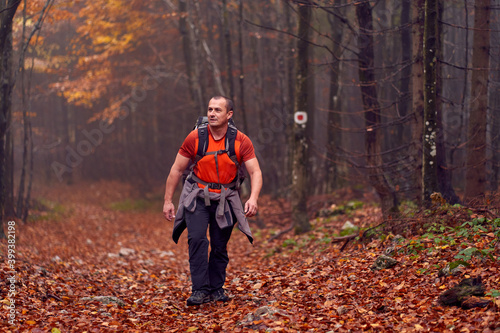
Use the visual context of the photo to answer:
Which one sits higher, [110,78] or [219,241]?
[110,78]

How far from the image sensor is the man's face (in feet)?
19.0

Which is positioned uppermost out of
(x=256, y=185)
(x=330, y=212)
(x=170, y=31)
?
(x=170, y=31)

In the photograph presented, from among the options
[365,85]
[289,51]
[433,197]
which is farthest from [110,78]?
[433,197]

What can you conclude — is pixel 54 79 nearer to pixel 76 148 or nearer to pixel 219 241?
pixel 76 148

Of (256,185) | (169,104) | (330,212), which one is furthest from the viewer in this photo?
(169,104)

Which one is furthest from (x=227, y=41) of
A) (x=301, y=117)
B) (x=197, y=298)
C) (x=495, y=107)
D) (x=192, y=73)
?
(x=197, y=298)

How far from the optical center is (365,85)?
985 centimetres

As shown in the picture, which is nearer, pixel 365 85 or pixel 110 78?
pixel 365 85

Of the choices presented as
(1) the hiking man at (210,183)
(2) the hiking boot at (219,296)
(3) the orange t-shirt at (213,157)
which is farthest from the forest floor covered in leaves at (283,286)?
(3) the orange t-shirt at (213,157)

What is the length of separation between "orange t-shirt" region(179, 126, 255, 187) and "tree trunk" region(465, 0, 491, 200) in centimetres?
608

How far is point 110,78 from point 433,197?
60.6 feet

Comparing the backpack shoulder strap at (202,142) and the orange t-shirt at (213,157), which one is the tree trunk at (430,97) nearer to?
the orange t-shirt at (213,157)

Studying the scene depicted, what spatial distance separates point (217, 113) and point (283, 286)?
248cm

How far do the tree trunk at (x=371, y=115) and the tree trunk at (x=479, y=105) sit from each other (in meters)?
1.63
